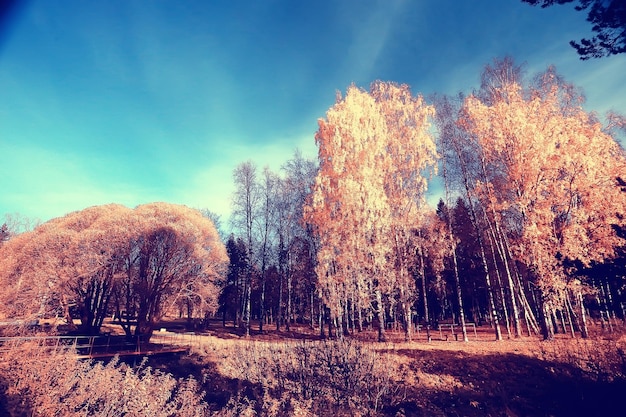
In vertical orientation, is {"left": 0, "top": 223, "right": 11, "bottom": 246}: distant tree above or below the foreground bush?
above

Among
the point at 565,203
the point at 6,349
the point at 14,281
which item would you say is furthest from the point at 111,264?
the point at 565,203

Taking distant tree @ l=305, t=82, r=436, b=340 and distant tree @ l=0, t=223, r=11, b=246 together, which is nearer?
distant tree @ l=305, t=82, r=436, b=340

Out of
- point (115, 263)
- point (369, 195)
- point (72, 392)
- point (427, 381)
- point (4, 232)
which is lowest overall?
point (427, 381)

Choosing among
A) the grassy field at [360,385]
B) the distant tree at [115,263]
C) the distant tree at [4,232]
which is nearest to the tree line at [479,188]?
the grassy field at [360,385]

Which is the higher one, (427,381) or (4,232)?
(4,232)

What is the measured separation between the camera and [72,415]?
845 cm

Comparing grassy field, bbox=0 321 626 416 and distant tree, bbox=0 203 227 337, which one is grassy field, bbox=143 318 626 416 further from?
distant tree, bbox=0 203 227 337

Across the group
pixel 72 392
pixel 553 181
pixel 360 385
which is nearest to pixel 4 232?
pixel 72 392

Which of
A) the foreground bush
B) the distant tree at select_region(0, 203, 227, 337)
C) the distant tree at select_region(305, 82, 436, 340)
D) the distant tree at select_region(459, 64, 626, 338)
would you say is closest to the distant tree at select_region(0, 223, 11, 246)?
the distant tree at select_region(0, 203, 227, 337)

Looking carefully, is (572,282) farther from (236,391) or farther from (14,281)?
(14,281)

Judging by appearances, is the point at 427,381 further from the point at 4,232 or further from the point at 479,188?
the point at 4,232

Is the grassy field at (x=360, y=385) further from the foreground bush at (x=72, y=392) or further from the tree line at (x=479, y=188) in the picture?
the tree line at (x=479, y=188)

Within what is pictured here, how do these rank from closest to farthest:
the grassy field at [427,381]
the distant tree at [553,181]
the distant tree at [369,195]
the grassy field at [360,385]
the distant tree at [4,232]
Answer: the grassy field at [360,385] → the grassy field at [427,381] → the distant tree at [553,181] → the distant tree at [369,195] → the distant tree at [4,232]

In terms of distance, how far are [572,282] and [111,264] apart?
26854 mm
